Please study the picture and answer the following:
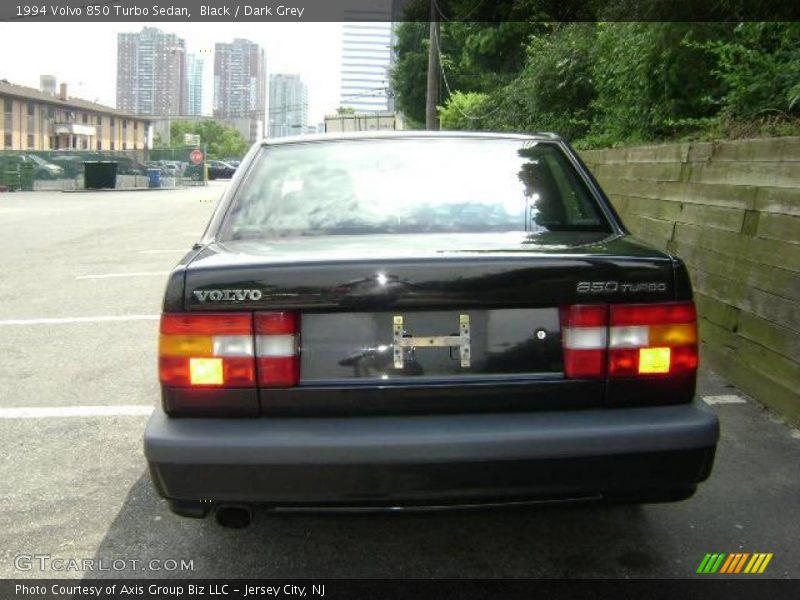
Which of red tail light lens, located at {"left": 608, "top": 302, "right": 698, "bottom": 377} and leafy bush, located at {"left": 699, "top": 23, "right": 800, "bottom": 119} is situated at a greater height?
leafy bush, located at {"left": 699, "top": 23, "right": 800, "bottom": 119}

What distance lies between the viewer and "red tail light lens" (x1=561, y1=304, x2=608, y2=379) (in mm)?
2551

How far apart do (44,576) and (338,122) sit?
42.4 m

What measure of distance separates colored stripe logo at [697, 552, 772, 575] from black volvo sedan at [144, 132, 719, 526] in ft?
1.76

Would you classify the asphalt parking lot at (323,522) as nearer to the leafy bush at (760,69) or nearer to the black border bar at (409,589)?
the black border bar at (409,589)

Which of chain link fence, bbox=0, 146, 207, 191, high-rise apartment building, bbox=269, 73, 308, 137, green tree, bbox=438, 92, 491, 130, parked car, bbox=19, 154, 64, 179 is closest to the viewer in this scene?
green tree, bbox=438, 92, 491, 130

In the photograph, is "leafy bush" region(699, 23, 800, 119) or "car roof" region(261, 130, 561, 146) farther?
"leafy bush" region(699, 23, 800, 119)

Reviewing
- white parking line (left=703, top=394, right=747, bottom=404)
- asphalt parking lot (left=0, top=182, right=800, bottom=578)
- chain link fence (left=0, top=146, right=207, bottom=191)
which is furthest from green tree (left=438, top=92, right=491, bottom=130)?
chain link fence (left=0, top=146, right=207, bottom=191)

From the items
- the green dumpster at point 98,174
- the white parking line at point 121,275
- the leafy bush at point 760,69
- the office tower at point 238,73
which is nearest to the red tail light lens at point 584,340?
the leafy bush at point 760,69

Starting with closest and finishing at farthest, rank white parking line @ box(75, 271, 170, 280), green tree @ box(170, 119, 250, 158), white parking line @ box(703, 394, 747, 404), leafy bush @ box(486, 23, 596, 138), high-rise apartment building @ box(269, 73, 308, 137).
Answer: white parking line @ box(703, 394, 747, 404) → white parking line @ box(75, 271, 170, 280) → leafy bush @ box(486, 23, 596, 138) → high-rise apartment building @ box(269, 73, 308, 137) → green tree @ box(170, 119, 250, 158)

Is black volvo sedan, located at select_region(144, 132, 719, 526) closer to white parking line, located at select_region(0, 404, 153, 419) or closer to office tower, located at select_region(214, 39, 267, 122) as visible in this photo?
white parking line, located at select_region(0, 404, 153, 419)

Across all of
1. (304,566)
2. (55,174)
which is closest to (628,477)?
(304,566)

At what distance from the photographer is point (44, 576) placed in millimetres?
2869

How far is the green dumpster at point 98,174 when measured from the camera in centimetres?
3819

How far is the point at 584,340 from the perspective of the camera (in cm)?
256
